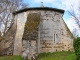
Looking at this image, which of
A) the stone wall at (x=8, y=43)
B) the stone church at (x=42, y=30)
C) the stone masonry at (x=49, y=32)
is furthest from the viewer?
the stone wall at (x=8, y=43)

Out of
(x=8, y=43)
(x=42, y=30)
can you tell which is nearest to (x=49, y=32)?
(x=42, y=30)

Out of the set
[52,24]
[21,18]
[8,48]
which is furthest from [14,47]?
[52,24]

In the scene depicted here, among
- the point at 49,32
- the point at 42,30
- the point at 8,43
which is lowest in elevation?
the point at 8,43

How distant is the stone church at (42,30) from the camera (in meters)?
20.4

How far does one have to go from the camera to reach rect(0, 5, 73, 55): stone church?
20422 millimetres

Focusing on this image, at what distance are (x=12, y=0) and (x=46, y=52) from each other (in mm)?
11672

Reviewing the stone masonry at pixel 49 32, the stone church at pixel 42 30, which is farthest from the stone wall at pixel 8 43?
the stone masonry at pixel 49 32

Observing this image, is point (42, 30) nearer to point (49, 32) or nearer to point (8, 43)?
point (49, 32)

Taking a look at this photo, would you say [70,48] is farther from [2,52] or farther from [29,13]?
[2,52]

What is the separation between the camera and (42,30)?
2086 centimetres

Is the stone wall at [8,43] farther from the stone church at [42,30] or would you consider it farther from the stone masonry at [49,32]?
the stone masonry at [49,32]

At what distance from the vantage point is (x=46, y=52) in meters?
20.4

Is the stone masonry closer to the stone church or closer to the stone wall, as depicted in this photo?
the stone church

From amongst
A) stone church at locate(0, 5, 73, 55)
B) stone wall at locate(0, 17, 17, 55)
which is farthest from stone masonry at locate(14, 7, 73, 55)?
stone wall at locate(0, 17, 17, 55)
